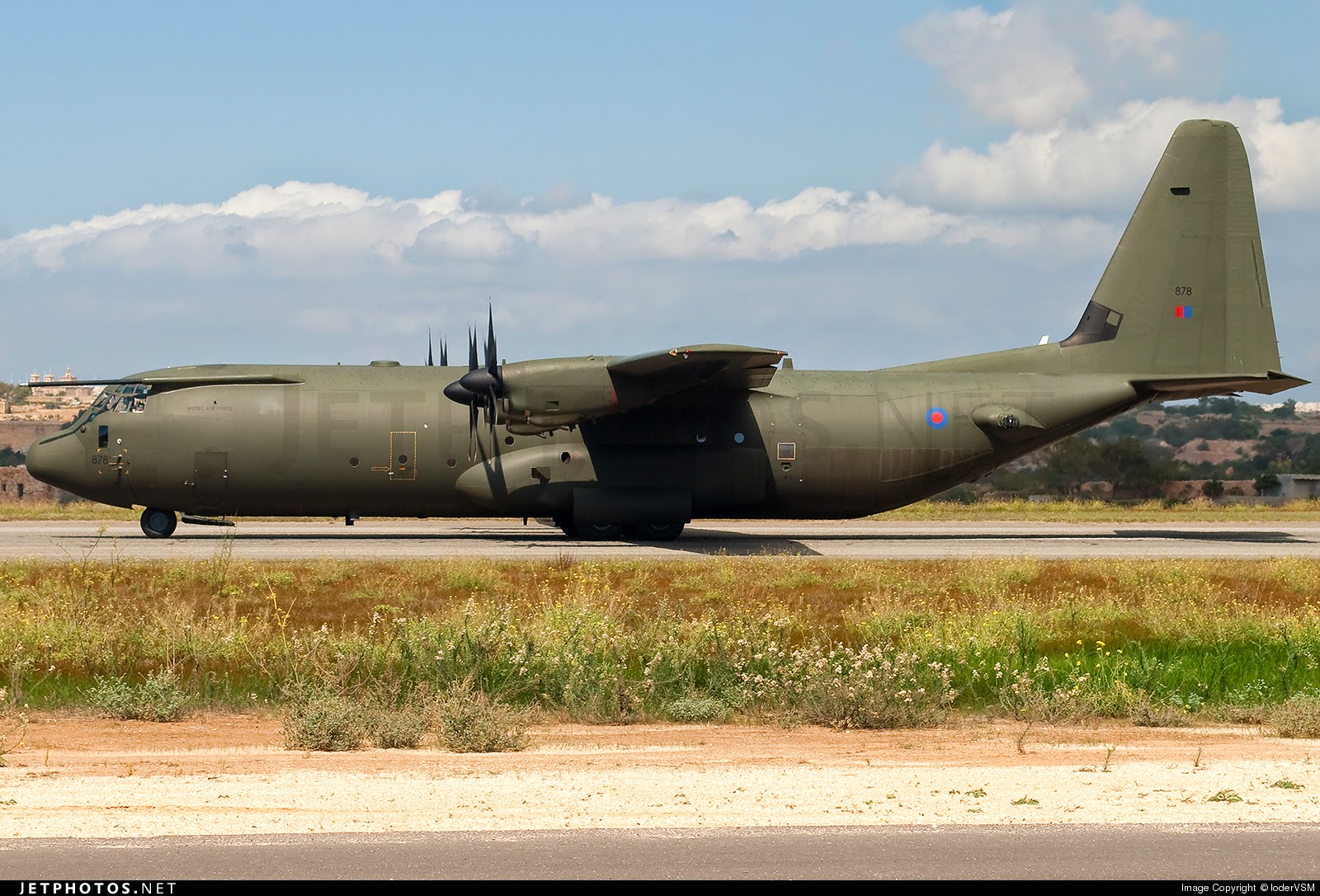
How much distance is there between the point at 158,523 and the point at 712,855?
2743cm

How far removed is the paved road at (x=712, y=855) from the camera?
752cm

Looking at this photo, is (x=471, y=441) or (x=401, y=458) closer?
(x=401, y=458)

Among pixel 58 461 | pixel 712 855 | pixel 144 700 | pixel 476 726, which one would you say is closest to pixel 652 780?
pixel 476 726

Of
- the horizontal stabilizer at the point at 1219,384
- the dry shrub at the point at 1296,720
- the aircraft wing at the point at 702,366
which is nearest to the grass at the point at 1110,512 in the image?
the horizontal stabilizer at the point at 1219,384

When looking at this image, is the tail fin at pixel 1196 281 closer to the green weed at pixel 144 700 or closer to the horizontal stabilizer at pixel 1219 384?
the horizontal stabilizer at pixel 1219 384

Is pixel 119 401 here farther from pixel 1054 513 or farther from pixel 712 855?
pixel 1054 513

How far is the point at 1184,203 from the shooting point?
34344mm

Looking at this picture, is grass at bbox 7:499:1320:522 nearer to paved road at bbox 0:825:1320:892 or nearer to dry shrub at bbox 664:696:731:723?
dry shrub at bbox 664:696:731:723

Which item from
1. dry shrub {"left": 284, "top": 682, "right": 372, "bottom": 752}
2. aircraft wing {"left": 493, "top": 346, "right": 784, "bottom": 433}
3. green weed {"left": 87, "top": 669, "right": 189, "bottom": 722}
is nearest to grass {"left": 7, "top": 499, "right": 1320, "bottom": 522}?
aircraft wing {"left": 493, "top": 346, "right": 784, "bottom": 433}

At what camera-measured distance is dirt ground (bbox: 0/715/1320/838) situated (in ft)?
29.9

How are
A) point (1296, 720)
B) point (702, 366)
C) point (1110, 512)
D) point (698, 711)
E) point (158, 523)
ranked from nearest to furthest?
point (1296, 720), point (698, 711), point (702, 366), point (158, 523), point (1110, 512)

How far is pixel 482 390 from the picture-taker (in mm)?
29891

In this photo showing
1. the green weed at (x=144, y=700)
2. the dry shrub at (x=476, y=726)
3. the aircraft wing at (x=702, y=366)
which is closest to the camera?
the dry shrub at (x=476, y=726)

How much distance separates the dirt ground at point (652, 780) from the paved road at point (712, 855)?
388mm
